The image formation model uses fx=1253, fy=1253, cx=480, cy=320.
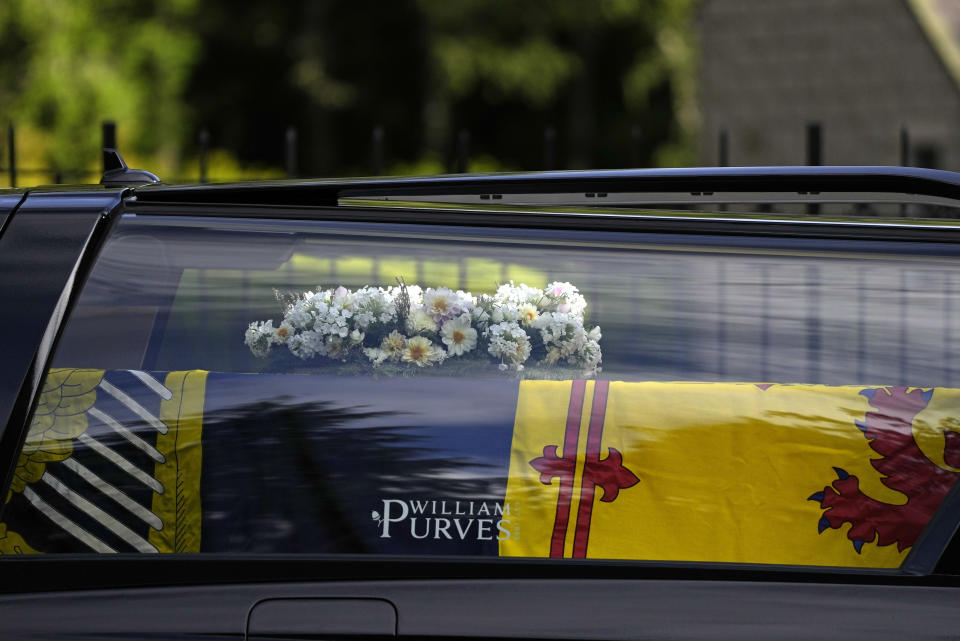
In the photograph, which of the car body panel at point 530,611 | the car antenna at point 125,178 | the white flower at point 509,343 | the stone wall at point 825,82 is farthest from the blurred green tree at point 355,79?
the car body panel at point 530,611

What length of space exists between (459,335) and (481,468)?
24cm

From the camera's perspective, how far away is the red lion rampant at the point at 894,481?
1.92 meters

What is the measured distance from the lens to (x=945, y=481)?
1.93m

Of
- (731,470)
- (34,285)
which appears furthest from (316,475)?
(731,470)

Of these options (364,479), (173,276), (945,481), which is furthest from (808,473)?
(173,276)

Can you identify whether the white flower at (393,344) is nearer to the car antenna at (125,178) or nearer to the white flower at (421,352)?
the white flower at (421,352)

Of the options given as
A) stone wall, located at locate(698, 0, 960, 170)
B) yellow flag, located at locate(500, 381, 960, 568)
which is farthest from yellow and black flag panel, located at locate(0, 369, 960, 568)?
stone wall, located at locate(698, 0, 960, 170)

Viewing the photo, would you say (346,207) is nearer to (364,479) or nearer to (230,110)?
(364,479)

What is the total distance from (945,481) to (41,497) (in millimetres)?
1390

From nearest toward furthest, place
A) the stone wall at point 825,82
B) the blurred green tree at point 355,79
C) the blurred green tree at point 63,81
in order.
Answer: the stone wall at point 825,82
the blurred green tree at point 63,81
the blurred green tree at point 355,79

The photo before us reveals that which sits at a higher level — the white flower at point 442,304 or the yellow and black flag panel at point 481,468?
the white flower at point 442,304

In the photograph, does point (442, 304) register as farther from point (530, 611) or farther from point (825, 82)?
point (825, 82)

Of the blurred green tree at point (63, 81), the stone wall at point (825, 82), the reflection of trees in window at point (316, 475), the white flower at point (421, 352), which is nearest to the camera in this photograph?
the reflection of trees in window at point (316, 475)

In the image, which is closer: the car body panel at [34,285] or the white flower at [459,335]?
the car body panel at [34,285]
